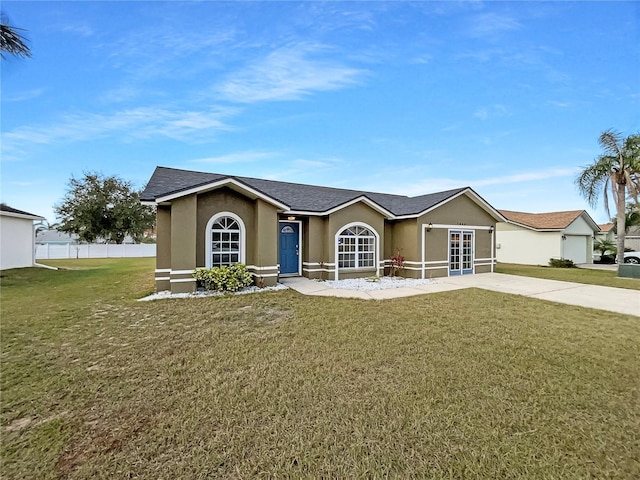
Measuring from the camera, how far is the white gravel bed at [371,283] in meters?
10.6

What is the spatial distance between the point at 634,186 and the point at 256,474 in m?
24.6

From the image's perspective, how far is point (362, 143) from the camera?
1817cm

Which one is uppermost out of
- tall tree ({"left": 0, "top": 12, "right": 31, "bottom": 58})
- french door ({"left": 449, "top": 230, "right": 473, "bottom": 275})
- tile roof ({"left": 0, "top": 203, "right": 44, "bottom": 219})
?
tall tree ({"left": 0, "top": 12, "right": 31, "bottom": 58})

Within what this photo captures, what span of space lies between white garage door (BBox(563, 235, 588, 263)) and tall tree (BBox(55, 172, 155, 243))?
3864 cm

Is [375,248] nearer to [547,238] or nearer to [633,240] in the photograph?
[547,238]

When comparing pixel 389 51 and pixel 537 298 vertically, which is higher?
pixel 389 51

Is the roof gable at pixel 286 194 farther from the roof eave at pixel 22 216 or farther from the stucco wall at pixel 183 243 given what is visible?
the roof eave at pixel 22 216

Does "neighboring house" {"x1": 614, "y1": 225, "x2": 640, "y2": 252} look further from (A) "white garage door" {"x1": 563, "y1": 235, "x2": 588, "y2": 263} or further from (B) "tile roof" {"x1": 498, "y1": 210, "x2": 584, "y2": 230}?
(B) "tile roof" {"x1": 498, "y1": 210, "x2": 584, "y2": 230}

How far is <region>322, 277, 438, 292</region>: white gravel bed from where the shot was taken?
1063 cm

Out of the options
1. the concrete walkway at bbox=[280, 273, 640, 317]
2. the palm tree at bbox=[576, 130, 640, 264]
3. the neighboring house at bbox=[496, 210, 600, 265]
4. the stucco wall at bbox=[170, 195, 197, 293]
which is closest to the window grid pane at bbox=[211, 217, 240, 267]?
the stucco wall at bbox=[170, 195, 197, 293]

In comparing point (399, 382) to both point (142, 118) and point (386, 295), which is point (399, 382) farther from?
point (142, 118)

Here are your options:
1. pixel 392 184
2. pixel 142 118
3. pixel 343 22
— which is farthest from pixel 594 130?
pixel 142 118

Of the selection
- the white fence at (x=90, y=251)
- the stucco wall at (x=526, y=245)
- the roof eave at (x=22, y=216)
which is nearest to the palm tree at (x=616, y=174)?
the stucco wall at (x=526, y=245)

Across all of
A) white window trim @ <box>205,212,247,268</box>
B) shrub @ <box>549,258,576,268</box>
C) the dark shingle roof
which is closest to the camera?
white window trim @ <box>205,212,247,268</box>
